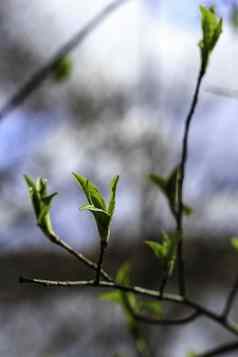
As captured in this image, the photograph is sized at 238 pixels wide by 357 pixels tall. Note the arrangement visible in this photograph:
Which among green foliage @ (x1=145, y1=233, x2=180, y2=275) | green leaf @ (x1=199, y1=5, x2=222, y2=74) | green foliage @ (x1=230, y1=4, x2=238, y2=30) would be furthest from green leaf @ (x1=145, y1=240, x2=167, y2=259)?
green foliage @ (x1=230, y1=4, x2=238, y2=30)

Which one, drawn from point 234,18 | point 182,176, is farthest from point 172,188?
point 234,18

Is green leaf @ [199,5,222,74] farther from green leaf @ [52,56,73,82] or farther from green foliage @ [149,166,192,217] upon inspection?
green leaf @ [52,56,73,82]

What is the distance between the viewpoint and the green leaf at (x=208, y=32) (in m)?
0.60

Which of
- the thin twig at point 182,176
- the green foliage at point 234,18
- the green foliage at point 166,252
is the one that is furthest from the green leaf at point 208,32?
the green foliage at point 234,18

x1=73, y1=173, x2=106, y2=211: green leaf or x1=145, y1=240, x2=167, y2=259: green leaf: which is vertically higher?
x1=73, y1=173, x2=106, y2=211: green leaf

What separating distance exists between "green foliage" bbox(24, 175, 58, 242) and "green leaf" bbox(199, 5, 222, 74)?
16 cm

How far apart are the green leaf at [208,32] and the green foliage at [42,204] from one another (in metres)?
0.16

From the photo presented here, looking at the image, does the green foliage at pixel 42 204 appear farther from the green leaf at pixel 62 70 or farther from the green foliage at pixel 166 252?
the green leaf at pixel 62 70

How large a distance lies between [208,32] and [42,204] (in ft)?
0.61

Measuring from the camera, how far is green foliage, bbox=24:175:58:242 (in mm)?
538

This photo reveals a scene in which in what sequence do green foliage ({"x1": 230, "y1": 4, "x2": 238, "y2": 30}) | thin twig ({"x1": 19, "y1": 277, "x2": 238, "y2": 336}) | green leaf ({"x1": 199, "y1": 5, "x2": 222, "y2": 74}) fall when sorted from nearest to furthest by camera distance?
thin twig ({"x1": 19, "y1": 277, "x2": 238, "y2": 336}) < green leaf ({"x1": 199, "y1": 5, "x2": 222, "y2": 74}) < green foliage ({"x1": 230, "y1": 4, "x2": 238, "y2": 30})

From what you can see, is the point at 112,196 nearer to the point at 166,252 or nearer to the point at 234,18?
the point at 166,252

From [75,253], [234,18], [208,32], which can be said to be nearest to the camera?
[75,253]

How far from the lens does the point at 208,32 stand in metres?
0.61
